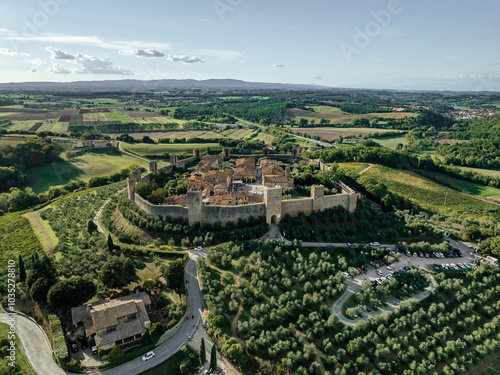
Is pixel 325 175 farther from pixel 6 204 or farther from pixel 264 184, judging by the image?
pixel 6 204

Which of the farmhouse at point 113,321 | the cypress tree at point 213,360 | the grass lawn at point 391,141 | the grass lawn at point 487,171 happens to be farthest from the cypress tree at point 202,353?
the grass lawn at point 391,141

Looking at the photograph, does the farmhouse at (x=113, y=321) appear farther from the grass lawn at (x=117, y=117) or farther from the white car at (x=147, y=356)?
the grass lawn at (x=117, y=117)

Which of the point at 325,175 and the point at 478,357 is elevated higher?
the point at 325,175

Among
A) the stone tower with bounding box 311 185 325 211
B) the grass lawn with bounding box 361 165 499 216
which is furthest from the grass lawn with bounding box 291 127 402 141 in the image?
the stone tower with bounding box 311 185 325 211

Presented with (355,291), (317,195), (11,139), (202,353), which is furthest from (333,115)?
(202,353)

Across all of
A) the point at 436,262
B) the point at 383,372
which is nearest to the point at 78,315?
the point at 383,372

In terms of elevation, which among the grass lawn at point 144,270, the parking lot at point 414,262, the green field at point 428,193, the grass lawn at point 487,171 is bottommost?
the grass lawn at point 487,171

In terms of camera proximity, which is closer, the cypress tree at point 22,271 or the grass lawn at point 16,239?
the cypress tree at point 22,271
